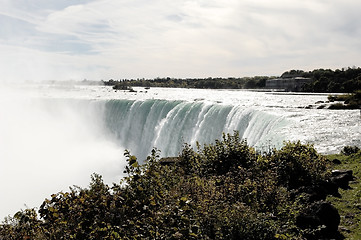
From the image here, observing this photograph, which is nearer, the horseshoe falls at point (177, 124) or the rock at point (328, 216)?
the rock at point (328, 216)

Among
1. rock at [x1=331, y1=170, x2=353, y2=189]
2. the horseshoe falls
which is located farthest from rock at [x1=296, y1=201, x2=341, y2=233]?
the horseshoe falls

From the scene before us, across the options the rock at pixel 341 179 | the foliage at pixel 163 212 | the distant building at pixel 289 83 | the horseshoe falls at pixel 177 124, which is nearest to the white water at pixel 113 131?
the horseshoe falls at pixel 177 124

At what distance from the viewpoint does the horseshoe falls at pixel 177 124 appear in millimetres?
23000

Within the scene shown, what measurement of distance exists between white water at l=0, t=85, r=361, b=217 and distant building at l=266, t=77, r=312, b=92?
4352 cm

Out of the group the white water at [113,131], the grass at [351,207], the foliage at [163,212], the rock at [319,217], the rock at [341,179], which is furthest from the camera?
the white water at [113,131]

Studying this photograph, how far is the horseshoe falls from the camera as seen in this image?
2300cm

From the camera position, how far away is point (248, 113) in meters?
25.2

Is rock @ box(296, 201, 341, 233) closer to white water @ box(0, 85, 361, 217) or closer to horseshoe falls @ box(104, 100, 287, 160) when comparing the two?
white water @ box(0, 85, 361, 217)

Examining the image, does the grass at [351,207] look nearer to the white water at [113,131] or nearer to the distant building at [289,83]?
the white water at [113,131]

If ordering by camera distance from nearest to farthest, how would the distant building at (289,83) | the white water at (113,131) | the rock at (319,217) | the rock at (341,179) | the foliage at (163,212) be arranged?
the foliage at (163,212)
the rock at (319,217)
the rock at (341,179)
the white water at (113,131)
the distant building at (289,83)

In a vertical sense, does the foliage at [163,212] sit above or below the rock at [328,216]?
above

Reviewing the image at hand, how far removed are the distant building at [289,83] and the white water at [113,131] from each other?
43524 millimetres

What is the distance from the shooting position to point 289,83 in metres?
92.0

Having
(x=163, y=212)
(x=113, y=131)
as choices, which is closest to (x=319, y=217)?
(x=163, y=212)
